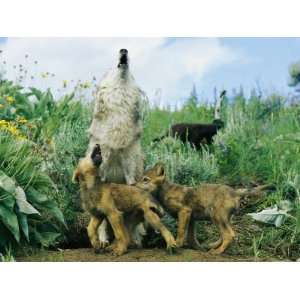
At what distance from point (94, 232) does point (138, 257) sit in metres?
0.54

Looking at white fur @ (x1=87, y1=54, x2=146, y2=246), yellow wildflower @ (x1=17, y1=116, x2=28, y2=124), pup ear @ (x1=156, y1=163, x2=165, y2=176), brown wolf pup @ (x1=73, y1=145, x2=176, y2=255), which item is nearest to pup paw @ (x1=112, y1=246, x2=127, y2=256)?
brown wolf pup @ (x1=73, y1=145, x2=176, y2=255)

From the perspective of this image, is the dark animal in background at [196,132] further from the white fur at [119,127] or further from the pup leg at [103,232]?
the pup leg at [103,232]

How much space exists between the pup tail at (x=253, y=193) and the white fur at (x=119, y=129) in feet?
3.84

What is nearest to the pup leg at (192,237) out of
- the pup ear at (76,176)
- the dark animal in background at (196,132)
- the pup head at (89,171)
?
the pup head at (89,171)

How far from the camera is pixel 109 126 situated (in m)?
8.90

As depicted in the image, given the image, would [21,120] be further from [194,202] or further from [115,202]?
[194,202]

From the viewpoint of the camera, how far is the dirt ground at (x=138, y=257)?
847 cm

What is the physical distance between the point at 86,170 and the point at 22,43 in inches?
75.3

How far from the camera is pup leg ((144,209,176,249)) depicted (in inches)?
330

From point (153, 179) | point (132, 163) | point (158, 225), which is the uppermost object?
point (132, 163)

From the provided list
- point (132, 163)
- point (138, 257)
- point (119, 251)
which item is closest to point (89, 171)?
point (132, 163)

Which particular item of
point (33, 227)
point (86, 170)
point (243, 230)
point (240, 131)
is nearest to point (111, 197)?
point (86, 170)

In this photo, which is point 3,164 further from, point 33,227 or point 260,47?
point 260,47

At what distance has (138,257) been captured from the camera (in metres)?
8.52
